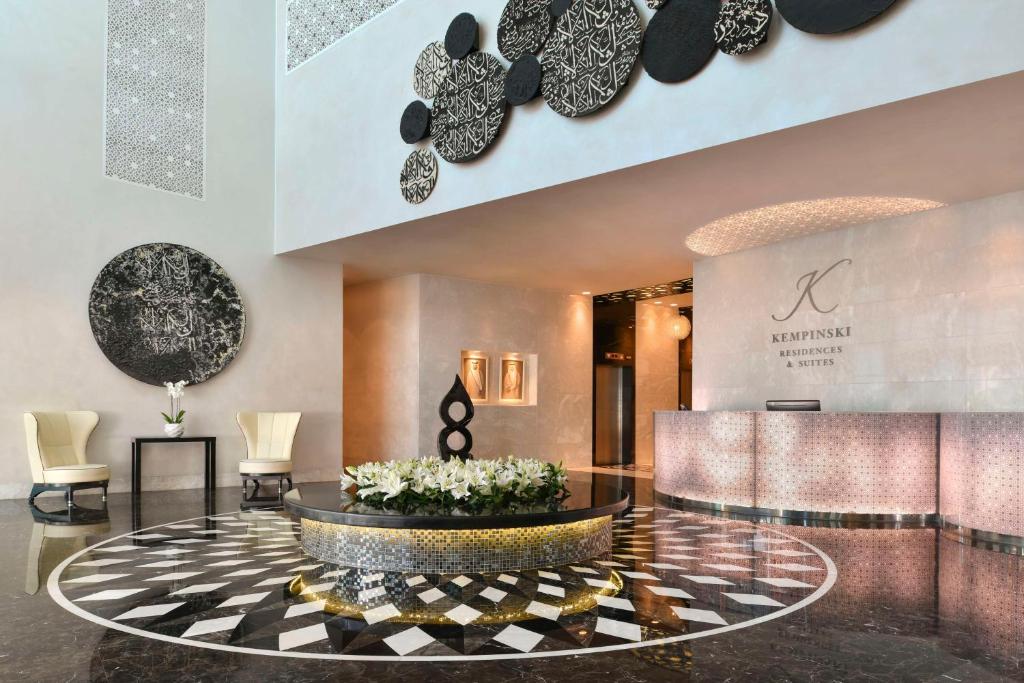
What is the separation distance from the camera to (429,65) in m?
8.20

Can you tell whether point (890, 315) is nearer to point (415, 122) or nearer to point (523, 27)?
point (523, 27)

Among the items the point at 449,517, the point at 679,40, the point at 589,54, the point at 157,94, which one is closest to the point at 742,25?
the point at 679,40

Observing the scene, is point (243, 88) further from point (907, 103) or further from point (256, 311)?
point (907, 103)

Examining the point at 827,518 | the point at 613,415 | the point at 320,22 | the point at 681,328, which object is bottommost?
the point at 827,518

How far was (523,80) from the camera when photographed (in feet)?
23.3

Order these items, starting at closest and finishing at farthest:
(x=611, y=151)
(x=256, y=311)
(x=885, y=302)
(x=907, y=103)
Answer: (x=907, y=103) < (x=611, y=151) < (x=885, y=302) < (x=256, y=311)

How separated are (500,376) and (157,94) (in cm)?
632

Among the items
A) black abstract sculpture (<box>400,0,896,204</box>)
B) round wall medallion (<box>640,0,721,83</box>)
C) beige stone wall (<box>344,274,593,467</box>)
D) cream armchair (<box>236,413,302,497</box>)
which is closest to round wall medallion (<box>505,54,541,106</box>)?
black abstract sculpture (<box>400,0,896,204</box>)

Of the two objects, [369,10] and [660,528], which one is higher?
[369,10]

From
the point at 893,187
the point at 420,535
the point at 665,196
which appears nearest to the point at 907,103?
the point at 893,187

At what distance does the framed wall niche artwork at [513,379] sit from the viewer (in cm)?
1252

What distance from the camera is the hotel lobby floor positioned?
9.63ft

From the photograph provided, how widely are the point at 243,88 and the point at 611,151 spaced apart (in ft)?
19.7

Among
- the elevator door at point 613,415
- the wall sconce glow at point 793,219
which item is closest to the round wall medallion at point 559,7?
the wall sconce glow at point 793,219
